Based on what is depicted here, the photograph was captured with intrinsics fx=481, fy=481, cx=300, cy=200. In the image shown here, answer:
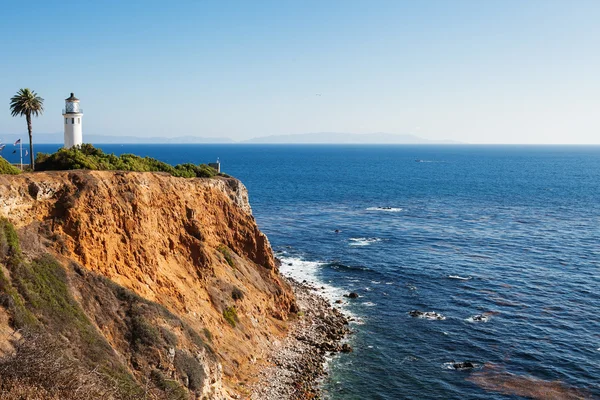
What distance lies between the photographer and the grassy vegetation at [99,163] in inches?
1758

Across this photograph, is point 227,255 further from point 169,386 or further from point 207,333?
point 169,386

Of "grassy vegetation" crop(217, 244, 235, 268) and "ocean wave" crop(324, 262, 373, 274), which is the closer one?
"grassy vegetation" crop(217, 244, 235, 268)

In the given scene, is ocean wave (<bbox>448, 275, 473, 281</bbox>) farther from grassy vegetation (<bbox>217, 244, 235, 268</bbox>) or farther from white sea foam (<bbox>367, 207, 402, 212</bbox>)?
white sea foam (<bbox>367, 207, 402, 212</bbox>)

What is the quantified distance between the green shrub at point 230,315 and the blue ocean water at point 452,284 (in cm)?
1071

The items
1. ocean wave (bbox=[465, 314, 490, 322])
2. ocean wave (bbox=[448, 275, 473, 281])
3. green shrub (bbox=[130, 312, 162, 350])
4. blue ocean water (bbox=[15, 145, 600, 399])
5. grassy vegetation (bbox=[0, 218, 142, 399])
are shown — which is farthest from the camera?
ocean wave (bbox=[448, 275, 473, 281])

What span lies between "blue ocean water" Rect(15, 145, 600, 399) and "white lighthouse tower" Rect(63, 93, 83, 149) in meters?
36.0

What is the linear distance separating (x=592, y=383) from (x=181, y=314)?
37132 mm

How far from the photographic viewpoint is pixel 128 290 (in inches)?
1479

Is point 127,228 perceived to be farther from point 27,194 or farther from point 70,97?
point 70,97

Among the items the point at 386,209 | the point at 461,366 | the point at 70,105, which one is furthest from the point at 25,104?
the point at 386,209

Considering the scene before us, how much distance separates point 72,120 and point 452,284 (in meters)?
55.4

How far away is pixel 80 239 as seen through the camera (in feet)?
122

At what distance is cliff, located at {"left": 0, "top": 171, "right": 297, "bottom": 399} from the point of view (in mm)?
29766

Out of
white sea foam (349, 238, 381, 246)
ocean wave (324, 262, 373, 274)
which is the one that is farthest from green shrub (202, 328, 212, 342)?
white sea foam (349, 238, 381, 246)
